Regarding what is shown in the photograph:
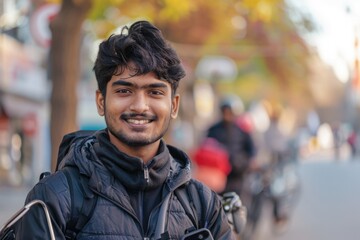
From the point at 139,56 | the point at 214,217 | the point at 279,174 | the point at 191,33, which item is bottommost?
the point at 279,174

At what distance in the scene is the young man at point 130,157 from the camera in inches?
112

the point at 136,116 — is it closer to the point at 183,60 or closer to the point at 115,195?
the point at 115,195

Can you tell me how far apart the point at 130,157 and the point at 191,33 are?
2124 centimetres

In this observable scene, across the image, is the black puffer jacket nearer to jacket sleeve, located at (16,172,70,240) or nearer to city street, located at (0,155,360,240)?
jacket sleeve, located at (16,172,70,240)

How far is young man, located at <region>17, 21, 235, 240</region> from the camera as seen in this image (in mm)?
2854

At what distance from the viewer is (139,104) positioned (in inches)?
115

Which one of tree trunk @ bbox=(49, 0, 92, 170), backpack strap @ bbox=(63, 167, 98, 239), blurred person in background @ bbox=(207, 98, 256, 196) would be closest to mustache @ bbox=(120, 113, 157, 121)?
backpack strap @ bbox=(63, 167, 98, 239)

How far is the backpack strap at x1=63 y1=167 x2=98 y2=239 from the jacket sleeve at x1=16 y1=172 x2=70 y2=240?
0.06 feet

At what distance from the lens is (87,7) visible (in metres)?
9.70

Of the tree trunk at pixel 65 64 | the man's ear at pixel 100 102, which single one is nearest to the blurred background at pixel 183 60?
the tree trunk at pixel 65 64

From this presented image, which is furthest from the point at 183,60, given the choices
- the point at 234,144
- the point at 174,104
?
the point at 174,104

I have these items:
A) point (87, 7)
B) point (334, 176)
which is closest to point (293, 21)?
point (334, 176)

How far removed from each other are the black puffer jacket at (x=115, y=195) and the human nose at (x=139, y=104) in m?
0.13

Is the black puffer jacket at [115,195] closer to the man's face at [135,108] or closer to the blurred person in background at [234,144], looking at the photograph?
the man's face at [135,108]
